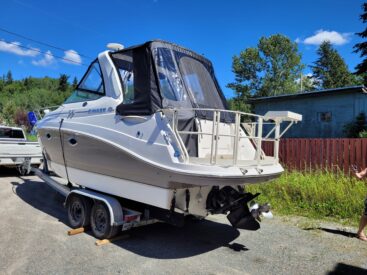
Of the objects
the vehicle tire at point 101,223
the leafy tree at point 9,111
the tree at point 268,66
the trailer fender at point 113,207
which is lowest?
the vehicle tire at point 101,223

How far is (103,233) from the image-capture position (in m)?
5.79

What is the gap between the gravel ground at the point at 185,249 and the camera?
188 inches

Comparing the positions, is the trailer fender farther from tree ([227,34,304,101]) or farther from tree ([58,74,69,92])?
tree ([58,74,69,92])

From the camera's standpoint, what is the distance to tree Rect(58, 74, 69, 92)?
75.4 meters

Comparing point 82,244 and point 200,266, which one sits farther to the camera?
point 82,244

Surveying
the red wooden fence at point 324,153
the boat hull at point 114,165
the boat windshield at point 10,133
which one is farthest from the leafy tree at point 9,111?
the boat hull at point 114,165

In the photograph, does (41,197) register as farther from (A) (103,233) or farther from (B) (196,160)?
(B) (196,160)

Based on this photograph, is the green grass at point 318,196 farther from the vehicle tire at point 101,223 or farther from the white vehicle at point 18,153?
the white vehicle at point 18,153

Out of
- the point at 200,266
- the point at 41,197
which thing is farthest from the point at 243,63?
the point at 200,266

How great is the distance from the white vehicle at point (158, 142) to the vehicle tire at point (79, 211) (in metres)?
0.02

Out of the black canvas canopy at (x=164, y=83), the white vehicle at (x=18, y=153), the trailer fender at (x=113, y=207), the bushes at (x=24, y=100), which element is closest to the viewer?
the black canvas canopy at (x=164, y=83)

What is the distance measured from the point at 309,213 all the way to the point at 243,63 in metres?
45.8

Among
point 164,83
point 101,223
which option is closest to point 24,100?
point 101,223

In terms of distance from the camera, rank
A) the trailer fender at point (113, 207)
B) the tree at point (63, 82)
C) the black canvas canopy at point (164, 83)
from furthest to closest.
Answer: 1. the tree at point (63, 82)
2. the trailer fender at point (113, 207)
3. the black canvas canopy at point (164, 83)
